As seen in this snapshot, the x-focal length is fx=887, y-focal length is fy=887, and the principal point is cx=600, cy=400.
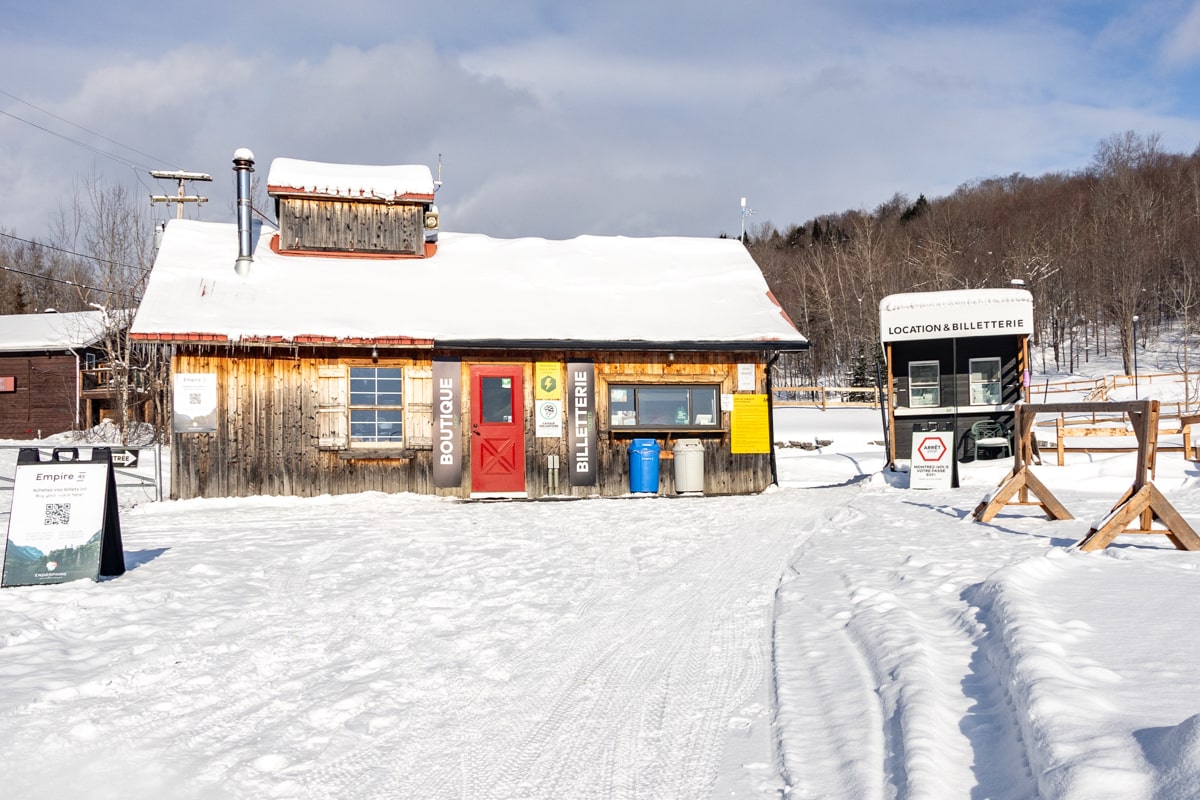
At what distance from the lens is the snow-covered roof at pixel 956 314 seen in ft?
62.7

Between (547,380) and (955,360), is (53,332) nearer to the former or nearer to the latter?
(547,380)

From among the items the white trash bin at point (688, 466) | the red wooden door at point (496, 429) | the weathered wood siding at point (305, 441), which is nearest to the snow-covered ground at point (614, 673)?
the weathered wood siding at point (305, 441)

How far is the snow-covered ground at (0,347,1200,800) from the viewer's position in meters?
3.64

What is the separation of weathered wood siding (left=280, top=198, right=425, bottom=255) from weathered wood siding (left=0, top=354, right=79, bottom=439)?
78.8 feet

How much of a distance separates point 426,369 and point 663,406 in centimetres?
439

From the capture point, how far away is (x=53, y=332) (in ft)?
122

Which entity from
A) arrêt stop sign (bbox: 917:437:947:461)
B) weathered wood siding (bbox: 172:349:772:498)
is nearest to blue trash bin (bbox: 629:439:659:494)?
weathered wood siding (bbox: 172:349:772:498)

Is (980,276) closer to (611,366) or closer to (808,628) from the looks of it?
(611,366)

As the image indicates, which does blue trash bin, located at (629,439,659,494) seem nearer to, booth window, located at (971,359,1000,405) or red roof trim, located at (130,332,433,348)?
red roof trim, located at (130,332,433,348)

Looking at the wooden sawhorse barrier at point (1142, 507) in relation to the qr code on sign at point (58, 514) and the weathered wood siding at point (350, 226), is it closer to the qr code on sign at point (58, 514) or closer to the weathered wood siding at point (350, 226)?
the qr code on sign at point (58, 514)

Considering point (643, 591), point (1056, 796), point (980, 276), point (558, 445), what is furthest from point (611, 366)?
point (980, 276)

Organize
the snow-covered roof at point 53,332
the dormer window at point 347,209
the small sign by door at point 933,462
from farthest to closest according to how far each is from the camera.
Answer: the snow-covered roof at point 53,332
the dormer window at point 347,209
the small sign by door at point 933,462

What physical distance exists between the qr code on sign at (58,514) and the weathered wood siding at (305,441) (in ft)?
24.4

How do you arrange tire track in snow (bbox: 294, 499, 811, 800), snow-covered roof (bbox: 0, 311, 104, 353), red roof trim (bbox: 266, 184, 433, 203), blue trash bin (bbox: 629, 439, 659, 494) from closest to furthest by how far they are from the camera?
tire track in snow (bbox: 294, 499, 811, 800) < blue trash bin (bbox: 629, 439, 659, 494) < red roof trim (bbox: 266, 184, 433, 203) < snow-covered roof (bbox: 0, 311, 104, 353)
